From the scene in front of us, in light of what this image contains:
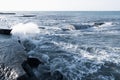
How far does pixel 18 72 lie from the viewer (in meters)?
9.34

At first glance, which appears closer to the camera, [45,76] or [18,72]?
[18,72]

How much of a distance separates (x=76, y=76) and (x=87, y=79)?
25.9 inches

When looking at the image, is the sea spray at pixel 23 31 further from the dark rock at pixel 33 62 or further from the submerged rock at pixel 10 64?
the dark rock at pixel 33 62

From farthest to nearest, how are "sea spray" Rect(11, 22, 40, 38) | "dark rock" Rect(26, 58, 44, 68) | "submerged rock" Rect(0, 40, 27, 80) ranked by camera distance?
1. "sea spray" Rect(11, 22, 40, 38)
2. "dark rock" Rect(26, 58, 44, 68)
3. "submerged rock" Rect(0, 40, 27, 80)

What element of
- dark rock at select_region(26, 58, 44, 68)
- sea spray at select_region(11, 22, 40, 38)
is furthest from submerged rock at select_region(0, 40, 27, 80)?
sea spray at select_region(11, 22, 40, 38)

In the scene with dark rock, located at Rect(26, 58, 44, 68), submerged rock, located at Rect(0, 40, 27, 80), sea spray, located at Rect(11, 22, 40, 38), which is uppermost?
submerged rock, located at Rect(0, 40, 27, 80)

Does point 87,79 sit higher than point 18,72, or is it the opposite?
point 18,72

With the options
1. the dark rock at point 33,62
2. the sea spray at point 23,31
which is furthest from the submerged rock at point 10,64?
the sea spray at point 23,31

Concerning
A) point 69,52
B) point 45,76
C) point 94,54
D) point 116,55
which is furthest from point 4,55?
point 116,55

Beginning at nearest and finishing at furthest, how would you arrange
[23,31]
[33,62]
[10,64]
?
[10,64], [33,62], [23,31]

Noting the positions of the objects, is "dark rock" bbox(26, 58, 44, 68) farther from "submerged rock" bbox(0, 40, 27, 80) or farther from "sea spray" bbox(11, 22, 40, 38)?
"sea spray" bbox(11, 22, 40, 38)

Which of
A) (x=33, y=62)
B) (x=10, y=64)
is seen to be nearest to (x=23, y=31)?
(x=33, y=62)

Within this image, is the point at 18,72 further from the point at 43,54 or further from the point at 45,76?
the point at 43,54

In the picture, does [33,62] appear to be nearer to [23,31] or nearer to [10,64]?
[10,64]
